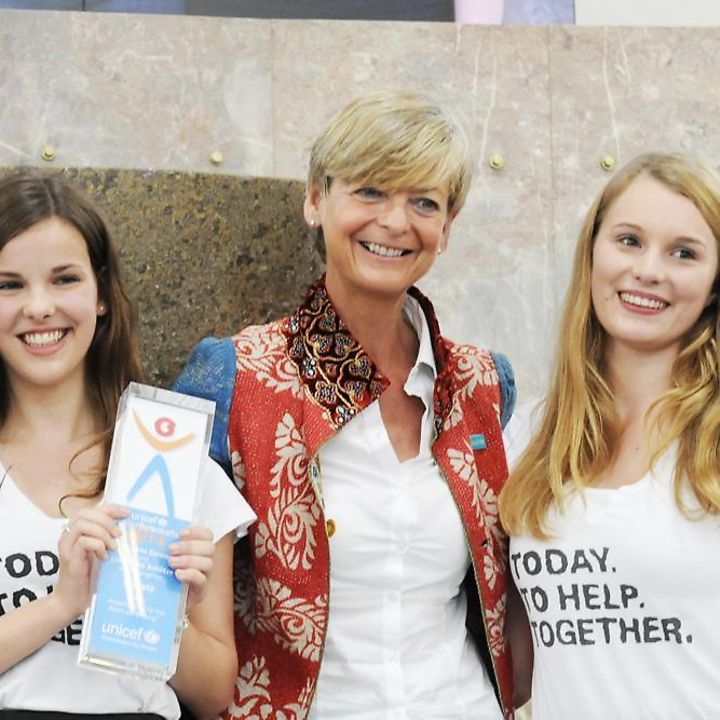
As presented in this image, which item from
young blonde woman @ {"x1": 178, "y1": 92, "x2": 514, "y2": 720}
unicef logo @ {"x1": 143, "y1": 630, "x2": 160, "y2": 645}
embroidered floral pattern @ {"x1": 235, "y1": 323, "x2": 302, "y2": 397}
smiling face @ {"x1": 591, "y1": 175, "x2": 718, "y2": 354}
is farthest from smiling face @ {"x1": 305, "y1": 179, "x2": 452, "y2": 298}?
unicef logo @ {"x1": 143, "y1": 630, "x2": 160, "y2": 645}

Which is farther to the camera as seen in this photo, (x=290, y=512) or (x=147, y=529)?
(x=290, y=512)

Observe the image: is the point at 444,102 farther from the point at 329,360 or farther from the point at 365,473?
the point at 365,473

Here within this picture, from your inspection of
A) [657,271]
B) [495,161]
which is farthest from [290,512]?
[495,161]

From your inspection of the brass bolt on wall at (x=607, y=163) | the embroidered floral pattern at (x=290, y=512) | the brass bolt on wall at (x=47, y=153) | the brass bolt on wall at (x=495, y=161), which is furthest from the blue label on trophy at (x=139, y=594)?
the brass bolt on wall at (x=607, y=163)

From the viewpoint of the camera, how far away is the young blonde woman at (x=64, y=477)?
1999mm

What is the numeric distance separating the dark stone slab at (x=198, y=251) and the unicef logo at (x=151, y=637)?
790 mm

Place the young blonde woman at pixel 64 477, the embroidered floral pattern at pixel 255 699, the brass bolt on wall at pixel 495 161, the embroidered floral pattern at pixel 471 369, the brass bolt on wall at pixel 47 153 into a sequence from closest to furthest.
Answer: the young blonde woman at pixel 64 477, the embroidered floral pattern at pixel 255 699, the embroidered floral pattern at pixel 471 369, the brass bolt on wall at pixel 47 153, the brass bolt on wall at pixel 495 161

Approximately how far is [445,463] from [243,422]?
31 centimetres

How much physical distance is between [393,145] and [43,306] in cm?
55

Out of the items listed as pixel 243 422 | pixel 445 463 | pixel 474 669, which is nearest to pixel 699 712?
pixel 474 669

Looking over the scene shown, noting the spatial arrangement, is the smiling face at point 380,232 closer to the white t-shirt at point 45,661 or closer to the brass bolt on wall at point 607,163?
the white t-shirt at point 45,661

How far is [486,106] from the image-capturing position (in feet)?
10.8

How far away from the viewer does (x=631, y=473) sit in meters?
2.27

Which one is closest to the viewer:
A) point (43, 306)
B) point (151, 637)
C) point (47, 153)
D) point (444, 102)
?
point (151, 637)
